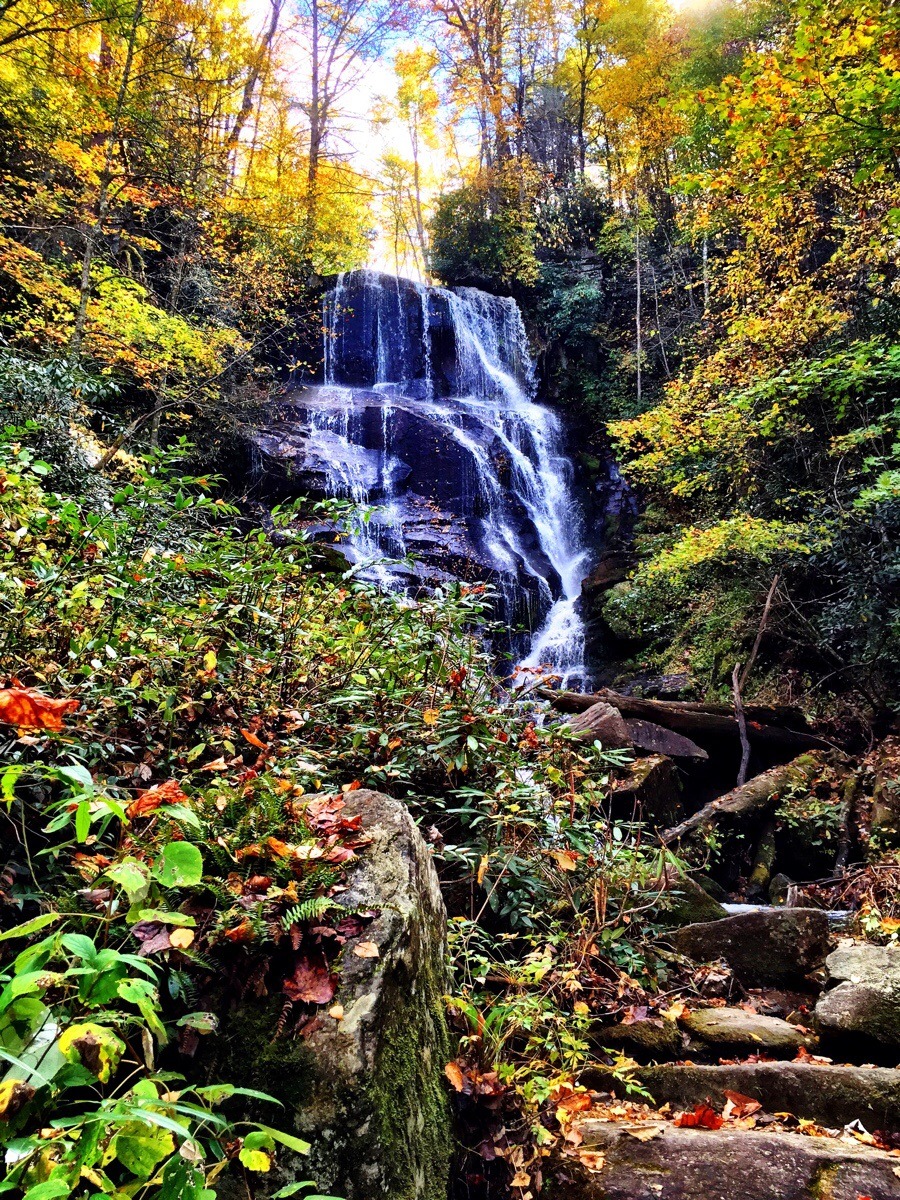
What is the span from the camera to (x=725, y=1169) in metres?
1.60

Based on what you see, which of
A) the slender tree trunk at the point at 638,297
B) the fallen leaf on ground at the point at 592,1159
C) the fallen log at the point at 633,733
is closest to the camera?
the fallen leaf on ground at the point at 592,1159

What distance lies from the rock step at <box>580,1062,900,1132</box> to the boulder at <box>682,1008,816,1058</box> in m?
0.40

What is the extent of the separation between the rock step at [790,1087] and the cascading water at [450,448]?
28.7 feet

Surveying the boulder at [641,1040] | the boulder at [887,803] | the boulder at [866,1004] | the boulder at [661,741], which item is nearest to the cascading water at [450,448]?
the boulder at [661,741]

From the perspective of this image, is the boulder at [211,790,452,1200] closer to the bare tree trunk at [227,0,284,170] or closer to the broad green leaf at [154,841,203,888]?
the broad green leaf at [154,841,203,888]

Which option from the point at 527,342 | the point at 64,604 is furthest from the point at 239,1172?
the point at 527,342

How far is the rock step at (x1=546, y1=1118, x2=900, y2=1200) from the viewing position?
60.2 inches

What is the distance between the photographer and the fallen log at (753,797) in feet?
19.7

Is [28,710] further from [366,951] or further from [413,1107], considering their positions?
[413,1107]

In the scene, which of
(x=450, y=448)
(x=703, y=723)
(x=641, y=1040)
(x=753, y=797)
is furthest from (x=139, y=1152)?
(x=450, y=448)

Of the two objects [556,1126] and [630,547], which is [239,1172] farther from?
[630,547]

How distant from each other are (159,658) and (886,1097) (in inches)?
122

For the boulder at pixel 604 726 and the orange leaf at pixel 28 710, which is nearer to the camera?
the orange leaf at pixel 28 710

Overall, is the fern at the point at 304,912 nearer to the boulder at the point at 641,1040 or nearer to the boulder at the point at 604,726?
the boulder at the point at 641,1040
